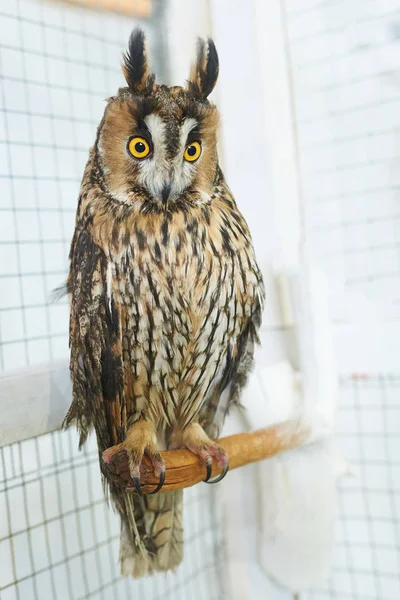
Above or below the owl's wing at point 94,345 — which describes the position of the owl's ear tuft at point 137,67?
above

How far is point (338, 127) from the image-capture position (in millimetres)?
1131

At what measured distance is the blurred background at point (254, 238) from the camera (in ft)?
2.60

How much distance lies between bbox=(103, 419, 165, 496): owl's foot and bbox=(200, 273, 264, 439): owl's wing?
12cm

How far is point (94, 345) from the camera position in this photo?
0.76 meters

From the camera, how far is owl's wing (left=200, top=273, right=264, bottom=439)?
883 millimetres

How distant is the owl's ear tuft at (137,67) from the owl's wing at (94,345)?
0.67 ft

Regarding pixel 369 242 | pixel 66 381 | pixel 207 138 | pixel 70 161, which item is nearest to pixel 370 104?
pixel 369 242

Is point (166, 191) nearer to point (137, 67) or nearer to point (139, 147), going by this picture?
point (139, 147)

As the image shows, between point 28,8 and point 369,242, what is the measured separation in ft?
2.33

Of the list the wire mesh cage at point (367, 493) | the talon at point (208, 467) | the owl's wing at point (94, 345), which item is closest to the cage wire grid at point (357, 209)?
the wire mesh cage at point (367, 493)

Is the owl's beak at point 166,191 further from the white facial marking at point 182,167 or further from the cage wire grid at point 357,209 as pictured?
the cage wire grid at point 357,209

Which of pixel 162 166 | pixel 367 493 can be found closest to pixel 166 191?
pixel 162 166

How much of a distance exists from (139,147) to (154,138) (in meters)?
0.02

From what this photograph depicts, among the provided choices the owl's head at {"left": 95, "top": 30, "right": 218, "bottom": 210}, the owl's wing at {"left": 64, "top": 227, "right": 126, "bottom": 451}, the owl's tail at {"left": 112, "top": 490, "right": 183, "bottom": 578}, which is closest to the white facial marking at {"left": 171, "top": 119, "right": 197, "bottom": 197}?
the owl's head at {"left": 95, "top": 30, "right": 218, "bottom": 210}
